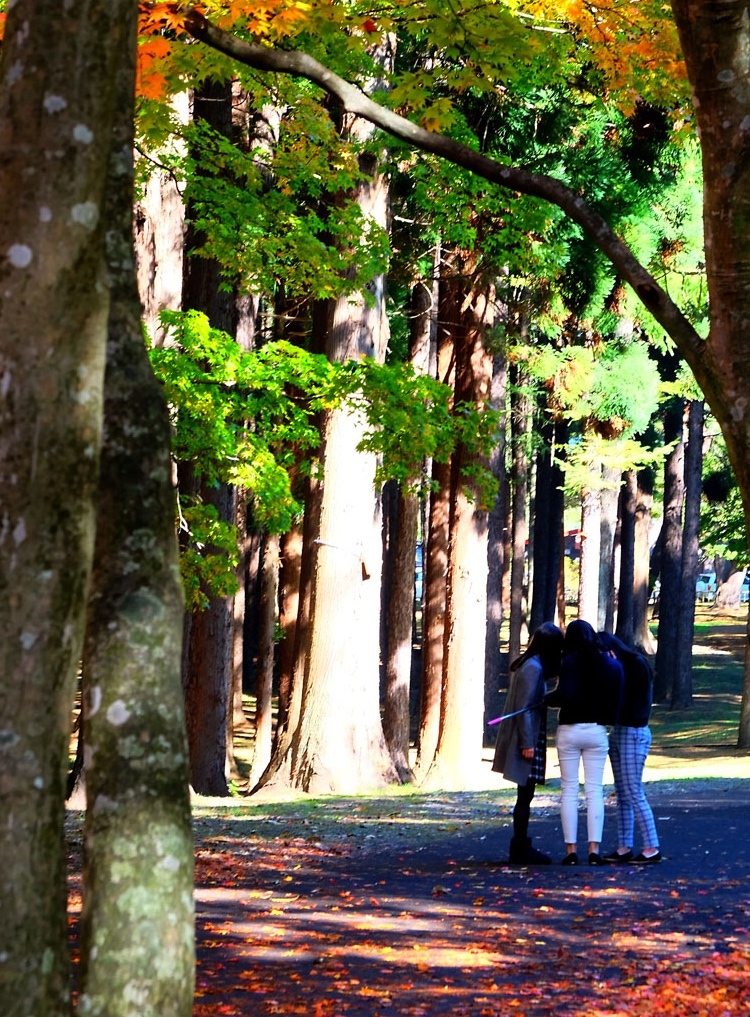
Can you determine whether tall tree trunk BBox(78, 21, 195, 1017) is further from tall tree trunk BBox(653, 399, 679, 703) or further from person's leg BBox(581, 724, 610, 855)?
tall tree trunk BBox(653, 399, 679, 703)

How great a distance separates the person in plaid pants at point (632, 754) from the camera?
11.4 m

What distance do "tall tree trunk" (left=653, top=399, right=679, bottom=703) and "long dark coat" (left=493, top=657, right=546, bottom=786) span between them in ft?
96.5

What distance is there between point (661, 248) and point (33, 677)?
25.6 m

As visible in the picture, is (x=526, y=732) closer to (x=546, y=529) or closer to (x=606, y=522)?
(x=606, y=522)

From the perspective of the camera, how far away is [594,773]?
1130cm

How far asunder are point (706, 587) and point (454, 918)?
87.5m

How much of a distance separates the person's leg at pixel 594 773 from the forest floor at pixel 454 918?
293mm

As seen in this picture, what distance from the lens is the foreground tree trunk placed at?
406 cm

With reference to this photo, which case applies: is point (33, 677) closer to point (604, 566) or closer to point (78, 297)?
point (78, 297)

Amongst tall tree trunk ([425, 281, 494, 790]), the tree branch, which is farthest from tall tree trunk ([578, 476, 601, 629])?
the tree branch

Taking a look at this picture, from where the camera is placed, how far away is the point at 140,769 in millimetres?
4695

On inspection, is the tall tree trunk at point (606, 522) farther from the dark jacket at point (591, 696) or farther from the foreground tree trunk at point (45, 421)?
the foreground tree trunk at point (45, 421)

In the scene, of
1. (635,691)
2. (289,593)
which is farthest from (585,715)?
(289,593)

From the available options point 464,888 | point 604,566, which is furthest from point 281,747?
point 604,566
